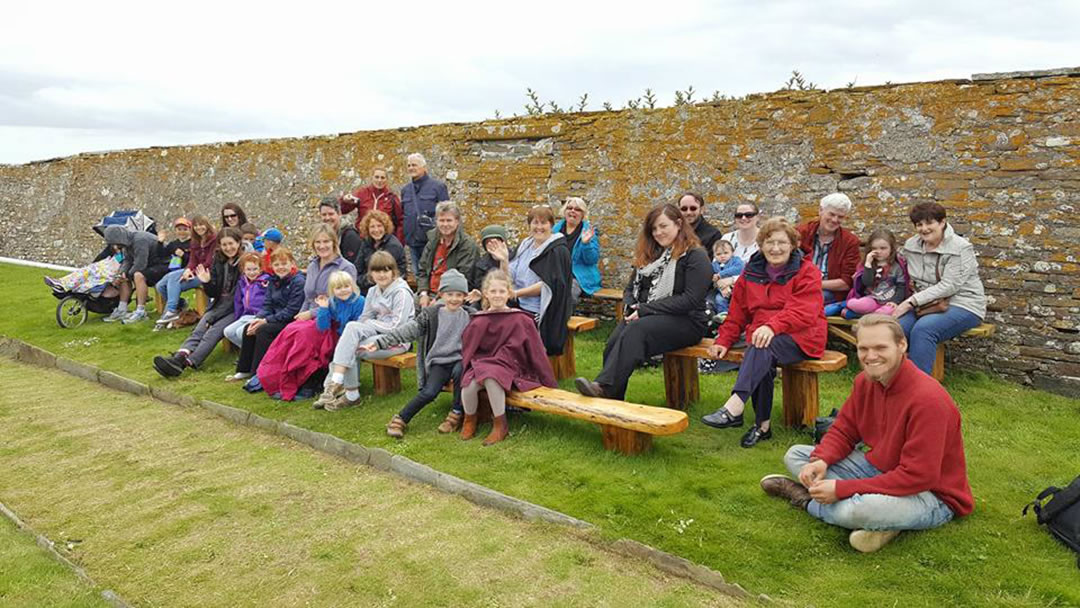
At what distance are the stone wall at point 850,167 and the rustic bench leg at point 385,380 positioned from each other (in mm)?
2898

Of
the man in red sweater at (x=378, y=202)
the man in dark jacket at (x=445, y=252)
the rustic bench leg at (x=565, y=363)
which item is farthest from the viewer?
the man in red sweater at (x=378, y=202)

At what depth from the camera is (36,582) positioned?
3.55 m

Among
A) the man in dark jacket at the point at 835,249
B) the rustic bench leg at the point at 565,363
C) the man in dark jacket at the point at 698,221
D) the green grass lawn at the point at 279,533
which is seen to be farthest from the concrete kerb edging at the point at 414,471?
the man in dark jacket at the point at 835,249

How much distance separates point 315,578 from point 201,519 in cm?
110

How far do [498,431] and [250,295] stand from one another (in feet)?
11.9

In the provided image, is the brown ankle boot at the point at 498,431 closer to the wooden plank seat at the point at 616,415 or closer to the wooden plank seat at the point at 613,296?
the wooden plank seat at the point at 616,415

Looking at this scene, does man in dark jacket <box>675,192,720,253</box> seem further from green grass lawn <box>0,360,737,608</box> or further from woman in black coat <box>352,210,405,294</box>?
green grass lawn <box>0,360,737,608</box>

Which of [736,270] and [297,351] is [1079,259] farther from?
[297,351]

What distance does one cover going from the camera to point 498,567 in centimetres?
351

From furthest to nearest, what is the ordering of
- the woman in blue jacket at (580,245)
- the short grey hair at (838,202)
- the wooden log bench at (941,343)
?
the woman in blue jacket at (580,245)
the short grey hair at (838,202)
the wooden log bench at (941,343)

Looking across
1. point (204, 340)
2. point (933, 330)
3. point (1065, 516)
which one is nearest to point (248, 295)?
point (204, 340)

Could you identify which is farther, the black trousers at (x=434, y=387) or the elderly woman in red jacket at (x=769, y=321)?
the black trousers at (x=434, y=387)

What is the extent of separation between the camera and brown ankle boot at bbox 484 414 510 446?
499cm

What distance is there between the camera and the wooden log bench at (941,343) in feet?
18.6
